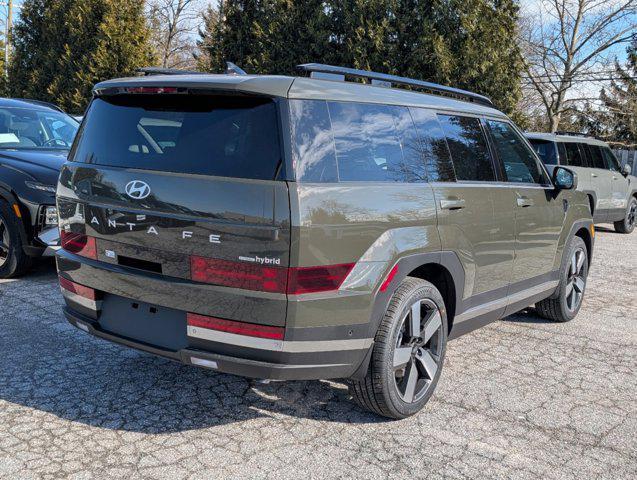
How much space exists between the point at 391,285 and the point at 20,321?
3350mm

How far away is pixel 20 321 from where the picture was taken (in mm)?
5145

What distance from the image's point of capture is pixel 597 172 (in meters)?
12.5

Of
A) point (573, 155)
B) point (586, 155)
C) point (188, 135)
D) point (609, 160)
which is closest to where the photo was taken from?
point (188, 135)

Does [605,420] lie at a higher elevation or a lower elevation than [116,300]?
lower

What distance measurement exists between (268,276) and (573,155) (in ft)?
33.5

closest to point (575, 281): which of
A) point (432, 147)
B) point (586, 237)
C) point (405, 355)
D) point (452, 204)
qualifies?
point (586, 237)

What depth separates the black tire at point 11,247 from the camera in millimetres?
6332

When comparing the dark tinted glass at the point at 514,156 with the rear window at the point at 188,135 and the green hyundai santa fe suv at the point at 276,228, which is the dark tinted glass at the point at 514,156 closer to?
the green hyundai santa fe suv at the point at 276,228

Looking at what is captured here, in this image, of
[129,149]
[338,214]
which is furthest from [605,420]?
[129,149]

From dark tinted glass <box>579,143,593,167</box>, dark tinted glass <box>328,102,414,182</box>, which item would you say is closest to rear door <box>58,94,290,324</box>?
dark tinted glass <box>328,102,414,182</box>

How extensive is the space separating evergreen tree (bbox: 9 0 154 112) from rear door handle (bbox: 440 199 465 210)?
17.9m

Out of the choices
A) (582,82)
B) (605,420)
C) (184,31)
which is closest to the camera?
(605,420)

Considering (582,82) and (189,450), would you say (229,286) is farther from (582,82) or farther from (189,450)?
(582,82)

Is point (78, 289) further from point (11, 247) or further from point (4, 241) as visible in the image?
point (4, 241)
